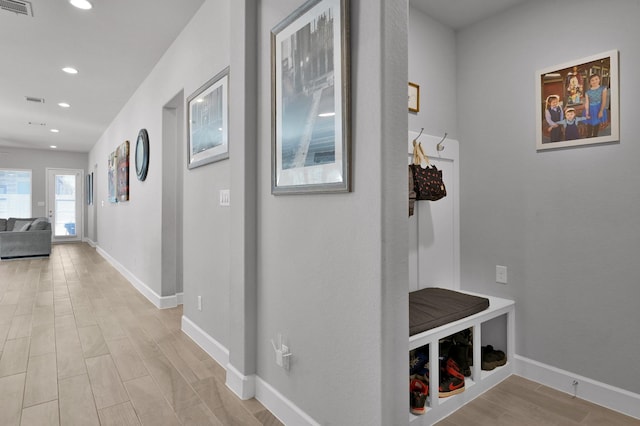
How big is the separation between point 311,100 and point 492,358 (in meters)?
1.94

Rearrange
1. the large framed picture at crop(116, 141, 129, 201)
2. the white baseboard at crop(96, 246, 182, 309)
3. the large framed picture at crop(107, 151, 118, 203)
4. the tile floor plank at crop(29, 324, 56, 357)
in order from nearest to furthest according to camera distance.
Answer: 1. the tile floor plank at crop(29, 324, 56, 357)
2. the white baseboard at crop(96, 246, 182, 309)
3. the large framed picture at crop(116, 141, 129, 201)
4. the large framed picture at crop(107, 151, 118, 203)

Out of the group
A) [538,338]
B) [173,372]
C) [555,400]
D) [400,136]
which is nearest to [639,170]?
[538,338]

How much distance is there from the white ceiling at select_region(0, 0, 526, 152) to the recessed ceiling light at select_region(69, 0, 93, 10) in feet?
0.18

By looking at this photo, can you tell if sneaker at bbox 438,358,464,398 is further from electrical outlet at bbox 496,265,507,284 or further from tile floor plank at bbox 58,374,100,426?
tile floor plank at bbox 58,374,100,426

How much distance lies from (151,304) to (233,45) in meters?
2.95

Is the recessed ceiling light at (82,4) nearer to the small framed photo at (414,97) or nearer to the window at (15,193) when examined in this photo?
the small framed photo at (414,97)

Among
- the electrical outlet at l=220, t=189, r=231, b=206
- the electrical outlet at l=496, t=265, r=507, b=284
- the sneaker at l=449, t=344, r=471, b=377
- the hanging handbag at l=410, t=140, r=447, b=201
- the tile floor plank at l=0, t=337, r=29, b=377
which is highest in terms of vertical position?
the hanging handbag at l=410, t=140, r=447, b=201

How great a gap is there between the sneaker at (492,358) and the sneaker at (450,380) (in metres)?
0.28

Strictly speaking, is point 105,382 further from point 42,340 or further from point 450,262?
point 450,262

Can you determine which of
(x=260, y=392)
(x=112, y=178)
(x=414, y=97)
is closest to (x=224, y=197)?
(x=260, y=392)

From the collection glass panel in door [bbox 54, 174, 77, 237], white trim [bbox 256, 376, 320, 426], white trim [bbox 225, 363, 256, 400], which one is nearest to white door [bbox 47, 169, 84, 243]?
glass panel in door [bbox 54, 174, 77, 237]

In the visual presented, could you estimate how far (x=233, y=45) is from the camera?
2.11 m

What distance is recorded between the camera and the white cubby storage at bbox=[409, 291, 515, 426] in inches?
69.9

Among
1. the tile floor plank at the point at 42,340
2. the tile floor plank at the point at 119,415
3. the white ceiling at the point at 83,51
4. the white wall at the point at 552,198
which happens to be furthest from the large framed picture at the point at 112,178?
the white wall at the point at 552,198
